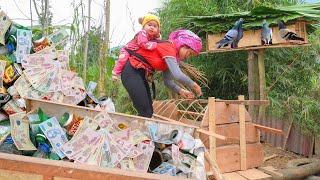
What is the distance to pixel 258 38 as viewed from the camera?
196 inches

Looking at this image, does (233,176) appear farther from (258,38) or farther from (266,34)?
(258,38)

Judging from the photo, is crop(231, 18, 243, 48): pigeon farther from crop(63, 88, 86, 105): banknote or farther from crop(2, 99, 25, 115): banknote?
crop(2, 99, 25, 115): banknote

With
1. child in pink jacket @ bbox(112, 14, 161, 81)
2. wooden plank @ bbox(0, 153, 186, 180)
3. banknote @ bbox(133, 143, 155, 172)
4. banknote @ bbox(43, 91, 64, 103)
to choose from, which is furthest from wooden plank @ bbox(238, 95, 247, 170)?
wooden plank @ bbox(0, 153, 186, 180)

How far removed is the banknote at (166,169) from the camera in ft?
4.19

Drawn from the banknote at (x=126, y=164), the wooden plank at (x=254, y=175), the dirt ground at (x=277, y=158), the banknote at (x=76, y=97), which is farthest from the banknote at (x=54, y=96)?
the dirt ground at (x=277, y=158)

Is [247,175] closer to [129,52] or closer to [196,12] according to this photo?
[129,52]

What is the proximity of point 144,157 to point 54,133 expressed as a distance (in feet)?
1.24

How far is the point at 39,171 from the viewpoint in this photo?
2.51 feet

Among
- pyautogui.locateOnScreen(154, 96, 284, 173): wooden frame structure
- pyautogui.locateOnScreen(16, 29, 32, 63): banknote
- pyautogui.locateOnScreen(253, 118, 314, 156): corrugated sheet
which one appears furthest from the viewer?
pyautogui.locateOnScreen(253, 118, 314, 156): corrugated sheet

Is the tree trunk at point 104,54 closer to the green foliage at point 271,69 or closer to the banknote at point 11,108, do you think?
the green foliage at point 271,69

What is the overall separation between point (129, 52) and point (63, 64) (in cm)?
56

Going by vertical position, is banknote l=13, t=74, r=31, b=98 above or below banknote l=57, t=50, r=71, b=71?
below

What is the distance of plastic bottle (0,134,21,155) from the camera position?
1302 mm

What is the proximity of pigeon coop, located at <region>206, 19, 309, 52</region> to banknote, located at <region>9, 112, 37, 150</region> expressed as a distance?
3.96m
